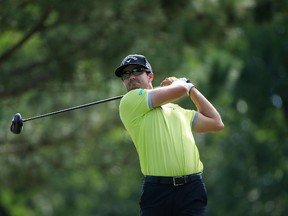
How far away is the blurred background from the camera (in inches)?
586

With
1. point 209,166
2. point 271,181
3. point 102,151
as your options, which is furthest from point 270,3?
point 209,166

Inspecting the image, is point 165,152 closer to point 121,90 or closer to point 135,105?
point 135,105

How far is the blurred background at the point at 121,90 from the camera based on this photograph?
14.9 meters

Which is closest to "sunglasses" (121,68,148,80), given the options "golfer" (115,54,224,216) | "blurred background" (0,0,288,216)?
"golfer" (115,54,224,216)

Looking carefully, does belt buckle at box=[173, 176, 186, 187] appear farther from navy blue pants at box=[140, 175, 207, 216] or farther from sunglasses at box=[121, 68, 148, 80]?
sunglasses at box=[121, 68, 148, 80]

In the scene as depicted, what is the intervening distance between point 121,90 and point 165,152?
1031 cm

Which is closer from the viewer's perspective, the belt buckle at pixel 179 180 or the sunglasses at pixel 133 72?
the belt buckle at pixel 179 180

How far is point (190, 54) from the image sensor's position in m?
17.3

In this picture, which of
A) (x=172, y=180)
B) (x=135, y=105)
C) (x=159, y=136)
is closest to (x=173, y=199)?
(x=172, y=180)

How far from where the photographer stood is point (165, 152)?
7242 mm

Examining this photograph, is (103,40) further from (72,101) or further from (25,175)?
(25,175)

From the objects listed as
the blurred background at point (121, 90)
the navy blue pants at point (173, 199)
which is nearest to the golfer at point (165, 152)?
the navy blue pants at point (173, 199)

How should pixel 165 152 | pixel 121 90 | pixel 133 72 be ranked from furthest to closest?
pixel 121 90
pixel 133 72
pixel 165 152

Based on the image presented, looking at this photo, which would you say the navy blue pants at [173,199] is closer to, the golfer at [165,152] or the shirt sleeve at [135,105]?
the golfer at [165,152]
